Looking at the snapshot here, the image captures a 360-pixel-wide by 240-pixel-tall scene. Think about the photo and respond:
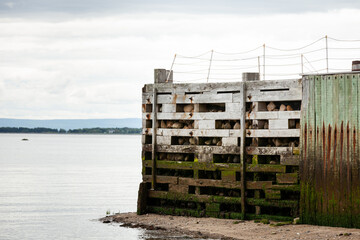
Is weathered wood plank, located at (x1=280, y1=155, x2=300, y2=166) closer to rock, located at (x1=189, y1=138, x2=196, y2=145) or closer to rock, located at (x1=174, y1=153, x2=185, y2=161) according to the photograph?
rock, located at (x1=189, y1=138, x2=196, y2=145)

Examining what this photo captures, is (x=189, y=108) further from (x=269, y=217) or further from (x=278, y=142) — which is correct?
(x=269, y=217)

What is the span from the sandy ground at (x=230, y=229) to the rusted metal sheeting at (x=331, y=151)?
0.48 metres

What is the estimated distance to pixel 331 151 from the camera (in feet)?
53.7

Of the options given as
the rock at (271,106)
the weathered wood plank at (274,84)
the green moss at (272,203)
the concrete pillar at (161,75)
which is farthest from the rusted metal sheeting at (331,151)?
the concrete pillar at (161,75)

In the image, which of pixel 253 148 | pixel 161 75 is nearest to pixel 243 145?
pixel 253 148

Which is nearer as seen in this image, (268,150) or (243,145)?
(268,150)

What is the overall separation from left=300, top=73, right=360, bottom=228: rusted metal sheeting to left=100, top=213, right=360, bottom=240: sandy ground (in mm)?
478

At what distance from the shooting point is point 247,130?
17.8m

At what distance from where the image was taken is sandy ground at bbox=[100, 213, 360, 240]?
52.1 feet

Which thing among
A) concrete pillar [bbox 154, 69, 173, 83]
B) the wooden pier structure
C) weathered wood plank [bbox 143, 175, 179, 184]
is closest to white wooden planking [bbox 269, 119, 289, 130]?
the wooden pier structure

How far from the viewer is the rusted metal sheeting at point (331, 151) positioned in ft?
52.7

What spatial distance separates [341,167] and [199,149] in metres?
4.32

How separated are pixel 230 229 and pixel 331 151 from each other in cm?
334

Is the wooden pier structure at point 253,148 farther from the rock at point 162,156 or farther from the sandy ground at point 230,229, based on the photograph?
the sandy ground at point 230,229
